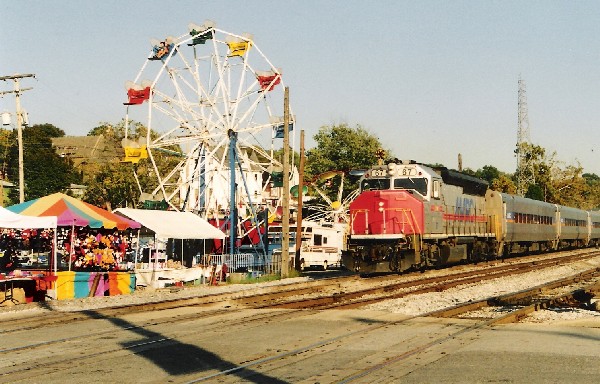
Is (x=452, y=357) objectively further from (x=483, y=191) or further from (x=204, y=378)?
(x=483, y=191)

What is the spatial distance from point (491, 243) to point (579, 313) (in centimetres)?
1914

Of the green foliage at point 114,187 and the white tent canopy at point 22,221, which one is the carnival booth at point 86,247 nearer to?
the white tent canopy at point 22,221

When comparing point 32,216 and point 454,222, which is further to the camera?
point 454,222

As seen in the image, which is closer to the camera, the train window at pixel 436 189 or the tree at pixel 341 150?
the train window at pixel 436 189

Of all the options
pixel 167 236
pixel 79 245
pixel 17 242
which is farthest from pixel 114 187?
pixel 79 245

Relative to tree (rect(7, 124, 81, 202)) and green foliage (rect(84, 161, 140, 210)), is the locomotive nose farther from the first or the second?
tree (rect(7, 124, 81, 202))

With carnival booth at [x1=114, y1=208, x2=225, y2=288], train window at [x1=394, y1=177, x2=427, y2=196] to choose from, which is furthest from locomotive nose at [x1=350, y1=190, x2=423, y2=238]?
carnival booth at [x1=114, y1=208, x2=225, y2=288]

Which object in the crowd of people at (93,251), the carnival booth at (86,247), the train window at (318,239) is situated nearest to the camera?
the carnival booth at (86,247)

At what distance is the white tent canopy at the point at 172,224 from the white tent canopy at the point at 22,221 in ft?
16.1

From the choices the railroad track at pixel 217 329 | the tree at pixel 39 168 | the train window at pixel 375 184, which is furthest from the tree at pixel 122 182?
the railroad track at pixel 217 329

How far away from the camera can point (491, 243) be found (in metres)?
33.3

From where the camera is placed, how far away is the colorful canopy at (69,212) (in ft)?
68.9

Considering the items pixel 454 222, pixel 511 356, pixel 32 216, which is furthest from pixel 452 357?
pixel 454 222

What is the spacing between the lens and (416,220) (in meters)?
23.8
